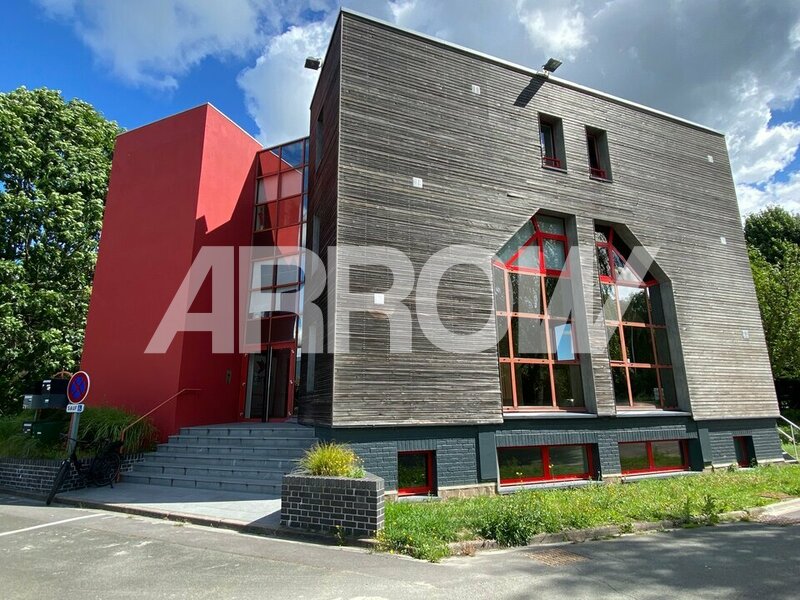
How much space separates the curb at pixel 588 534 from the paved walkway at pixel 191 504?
2481 mm

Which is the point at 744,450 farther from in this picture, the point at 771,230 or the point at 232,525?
the point at 771,230

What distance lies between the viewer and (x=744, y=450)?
460 inches

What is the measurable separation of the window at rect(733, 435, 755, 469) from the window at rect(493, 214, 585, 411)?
478 cm

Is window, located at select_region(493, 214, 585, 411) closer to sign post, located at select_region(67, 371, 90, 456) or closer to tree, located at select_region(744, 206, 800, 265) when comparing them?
sign post, located at select_region(67, 371, 90, 456)

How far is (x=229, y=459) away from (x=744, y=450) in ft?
40.5

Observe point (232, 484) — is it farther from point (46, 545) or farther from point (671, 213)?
point (671, 213)

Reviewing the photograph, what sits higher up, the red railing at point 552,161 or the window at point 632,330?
the red railing at point 552,161

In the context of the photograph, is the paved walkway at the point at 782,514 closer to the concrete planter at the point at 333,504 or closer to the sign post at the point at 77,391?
the concrete planter at the point at 333,504

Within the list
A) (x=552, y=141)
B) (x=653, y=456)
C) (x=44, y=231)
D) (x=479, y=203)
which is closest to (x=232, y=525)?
(x=479, y=203)

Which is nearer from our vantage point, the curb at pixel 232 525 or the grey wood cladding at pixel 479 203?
the curb at pixel 232 525

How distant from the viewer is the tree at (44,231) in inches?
563

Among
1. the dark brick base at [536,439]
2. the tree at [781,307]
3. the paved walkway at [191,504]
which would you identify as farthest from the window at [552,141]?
the tree at [781,307]

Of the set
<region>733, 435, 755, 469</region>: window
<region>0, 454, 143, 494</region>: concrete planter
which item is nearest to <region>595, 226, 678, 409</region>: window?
<region>733, 435, 755, 469</region>: window

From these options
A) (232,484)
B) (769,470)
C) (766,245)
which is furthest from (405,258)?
(766,245)
